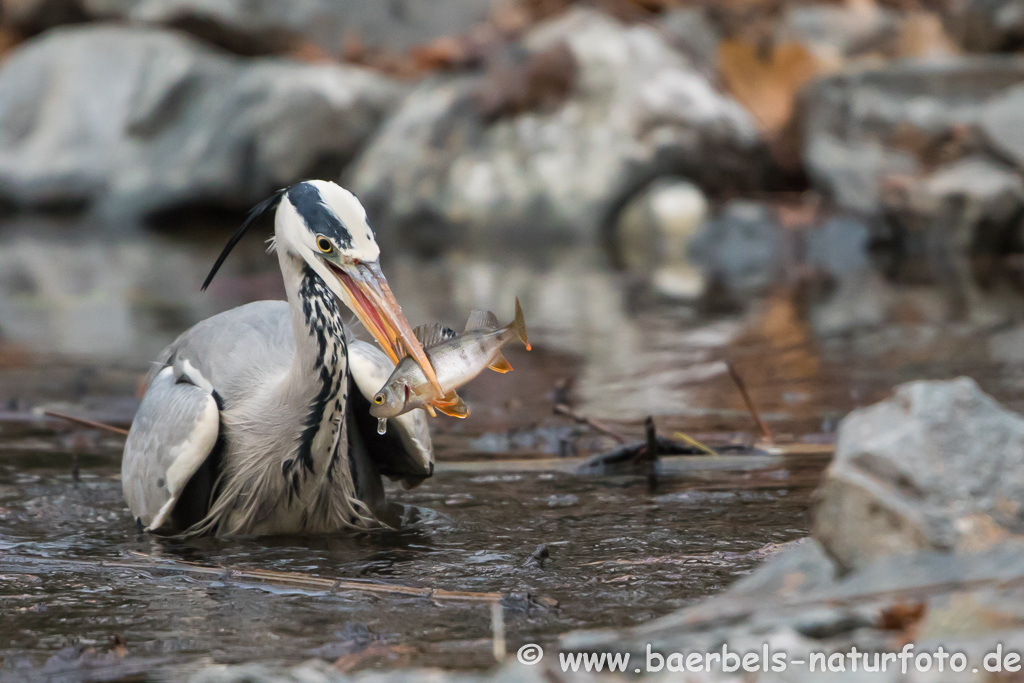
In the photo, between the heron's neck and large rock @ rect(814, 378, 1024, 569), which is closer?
large rock @ rect(814, 378, 1024, 569)

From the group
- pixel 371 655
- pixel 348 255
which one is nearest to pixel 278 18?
pixel 348 255

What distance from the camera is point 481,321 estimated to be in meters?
3.63

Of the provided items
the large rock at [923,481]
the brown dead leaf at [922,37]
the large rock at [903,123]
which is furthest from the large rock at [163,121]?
the large rock at [923,481]

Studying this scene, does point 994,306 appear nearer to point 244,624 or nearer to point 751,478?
point 751,478

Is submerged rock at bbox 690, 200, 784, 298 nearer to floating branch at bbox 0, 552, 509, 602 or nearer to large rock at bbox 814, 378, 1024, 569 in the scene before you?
floating branch at bbox 0, 552, 509, 602

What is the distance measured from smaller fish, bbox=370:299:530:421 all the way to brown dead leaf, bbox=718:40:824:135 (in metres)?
14.3

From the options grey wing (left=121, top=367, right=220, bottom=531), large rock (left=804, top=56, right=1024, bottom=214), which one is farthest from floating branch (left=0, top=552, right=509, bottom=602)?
large rock (left=804, top=56, right=1024, bottom=214)

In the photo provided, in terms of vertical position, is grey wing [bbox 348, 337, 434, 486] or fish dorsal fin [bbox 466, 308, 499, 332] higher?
fish dorsal fin [bbox 466, 308, 499, 332]

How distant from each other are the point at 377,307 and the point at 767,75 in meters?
14.6

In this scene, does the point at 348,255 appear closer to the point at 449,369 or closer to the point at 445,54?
the point at 449,369

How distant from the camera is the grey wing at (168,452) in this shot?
13.8ft

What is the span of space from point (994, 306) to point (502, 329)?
6.82 meters

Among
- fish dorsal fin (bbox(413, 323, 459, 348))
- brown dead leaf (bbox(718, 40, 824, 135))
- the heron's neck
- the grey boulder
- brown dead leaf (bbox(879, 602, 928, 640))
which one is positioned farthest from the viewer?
the grey boulder

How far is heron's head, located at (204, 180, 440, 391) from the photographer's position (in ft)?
12.3
